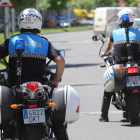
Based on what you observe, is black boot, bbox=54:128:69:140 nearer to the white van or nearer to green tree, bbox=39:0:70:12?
the white van

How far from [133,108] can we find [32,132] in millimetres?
2922

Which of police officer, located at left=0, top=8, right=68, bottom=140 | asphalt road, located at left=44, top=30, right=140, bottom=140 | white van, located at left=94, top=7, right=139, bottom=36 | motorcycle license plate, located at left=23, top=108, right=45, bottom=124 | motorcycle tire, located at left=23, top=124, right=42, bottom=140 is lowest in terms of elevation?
white van, located at left=94, top=7, right=139, bottom=36

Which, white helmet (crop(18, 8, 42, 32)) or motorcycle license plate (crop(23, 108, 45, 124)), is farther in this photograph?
white helmet (crop(18, 8, 42, 32))

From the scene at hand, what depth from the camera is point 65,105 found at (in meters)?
5.05

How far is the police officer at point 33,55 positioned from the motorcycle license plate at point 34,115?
1.17 ft

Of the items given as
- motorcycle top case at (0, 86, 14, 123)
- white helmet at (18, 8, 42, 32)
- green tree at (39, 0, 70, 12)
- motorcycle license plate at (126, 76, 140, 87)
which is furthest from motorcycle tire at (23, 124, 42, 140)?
green tree at (39, 0, 70, 12)

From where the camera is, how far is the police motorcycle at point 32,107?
193 inches

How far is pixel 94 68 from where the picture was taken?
17.3 m

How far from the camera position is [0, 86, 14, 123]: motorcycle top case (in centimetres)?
491

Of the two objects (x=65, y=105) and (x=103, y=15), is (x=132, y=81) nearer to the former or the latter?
(x=65, y=105)

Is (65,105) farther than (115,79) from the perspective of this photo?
No

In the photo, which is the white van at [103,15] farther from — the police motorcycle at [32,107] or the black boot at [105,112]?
the police motorcycle at [32,107]

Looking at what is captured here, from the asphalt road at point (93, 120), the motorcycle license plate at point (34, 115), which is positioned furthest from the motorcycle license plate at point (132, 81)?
the motorcycle license plate at point (34, 115)

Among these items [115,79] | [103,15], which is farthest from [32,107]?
[103,15]
